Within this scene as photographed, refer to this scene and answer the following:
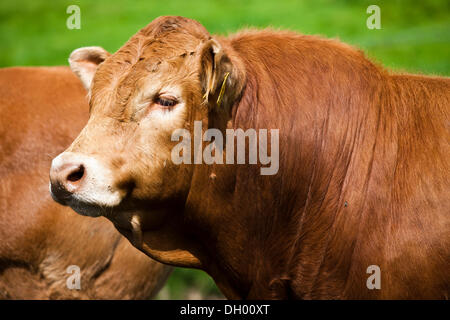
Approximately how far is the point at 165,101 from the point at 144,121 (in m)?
0.16

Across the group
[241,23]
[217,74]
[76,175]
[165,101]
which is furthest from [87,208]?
[241,23]

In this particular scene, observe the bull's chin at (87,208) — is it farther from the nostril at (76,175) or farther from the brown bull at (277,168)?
the nostril at (76,175)

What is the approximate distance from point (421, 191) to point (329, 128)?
646 millimetres

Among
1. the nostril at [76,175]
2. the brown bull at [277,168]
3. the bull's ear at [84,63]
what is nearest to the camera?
the nostril at [76,175]

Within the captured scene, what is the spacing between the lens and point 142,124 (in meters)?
3.23

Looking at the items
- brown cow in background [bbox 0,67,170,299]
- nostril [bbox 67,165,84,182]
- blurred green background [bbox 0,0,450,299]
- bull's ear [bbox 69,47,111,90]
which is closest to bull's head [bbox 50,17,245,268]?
nostril [bbox 67,165,84,182]

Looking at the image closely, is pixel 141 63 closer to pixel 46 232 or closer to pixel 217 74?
pixel 217 74

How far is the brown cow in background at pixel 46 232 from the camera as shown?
14.1 ft

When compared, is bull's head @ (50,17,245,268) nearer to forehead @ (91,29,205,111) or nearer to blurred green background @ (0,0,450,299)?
forehead @ (91,29,205,111)

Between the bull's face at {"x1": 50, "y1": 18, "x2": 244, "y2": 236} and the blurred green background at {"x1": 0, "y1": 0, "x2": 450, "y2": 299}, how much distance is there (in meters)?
6.83

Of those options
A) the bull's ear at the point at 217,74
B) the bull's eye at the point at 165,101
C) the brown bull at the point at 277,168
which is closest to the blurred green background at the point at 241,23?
the brown bull at the point at 277,168

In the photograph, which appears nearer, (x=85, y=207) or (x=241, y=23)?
(x=85, y=207)

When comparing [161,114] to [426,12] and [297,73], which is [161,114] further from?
[426,12]

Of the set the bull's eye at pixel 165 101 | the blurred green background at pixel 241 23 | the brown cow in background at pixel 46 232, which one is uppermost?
the blurred green background at pixel 241 23
